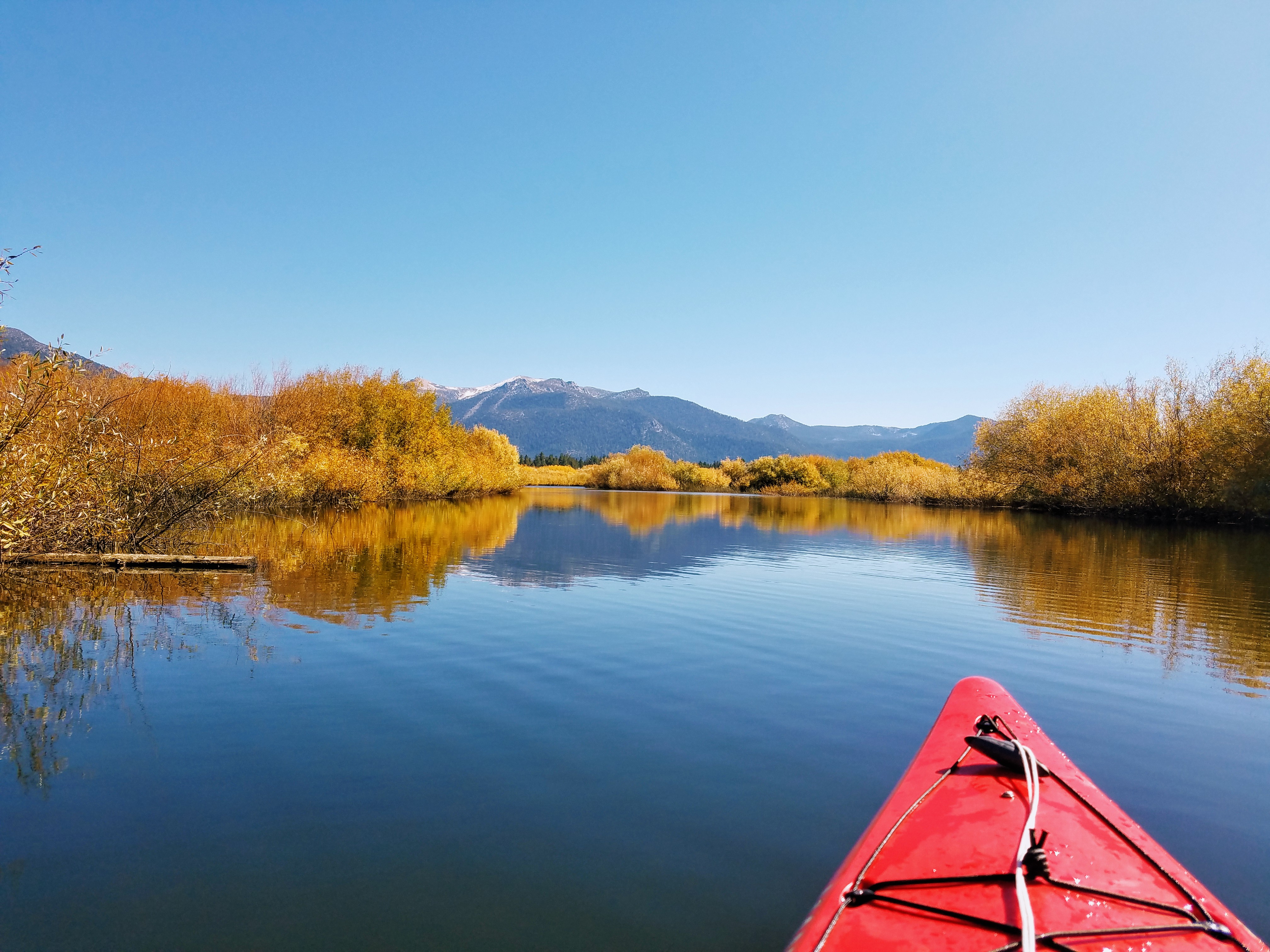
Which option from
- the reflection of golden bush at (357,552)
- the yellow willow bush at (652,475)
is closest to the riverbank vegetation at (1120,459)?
the yellow willow bush at (652,475)

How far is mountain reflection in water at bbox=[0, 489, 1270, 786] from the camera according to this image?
7.86 metres

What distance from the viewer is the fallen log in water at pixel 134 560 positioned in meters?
13.2

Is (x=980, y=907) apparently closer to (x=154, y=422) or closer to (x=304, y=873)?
(x=304, y=873)

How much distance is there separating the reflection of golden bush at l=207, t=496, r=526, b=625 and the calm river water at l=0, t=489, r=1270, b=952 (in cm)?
18

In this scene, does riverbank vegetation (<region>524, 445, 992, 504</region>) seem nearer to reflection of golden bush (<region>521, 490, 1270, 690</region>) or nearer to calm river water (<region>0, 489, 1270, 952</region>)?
reflection of golden bush (<region>521, 490, 1270, 690</region>)

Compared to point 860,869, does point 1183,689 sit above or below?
below

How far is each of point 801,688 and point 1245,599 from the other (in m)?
12.8

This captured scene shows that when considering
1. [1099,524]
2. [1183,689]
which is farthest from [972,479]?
[1183,689]

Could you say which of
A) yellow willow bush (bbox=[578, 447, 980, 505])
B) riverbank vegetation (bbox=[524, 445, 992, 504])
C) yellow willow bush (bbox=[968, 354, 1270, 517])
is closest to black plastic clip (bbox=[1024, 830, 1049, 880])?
yellow willow bush (bbox=[968, 354, 1270, 517])

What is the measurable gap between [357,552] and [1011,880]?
17.4 metres

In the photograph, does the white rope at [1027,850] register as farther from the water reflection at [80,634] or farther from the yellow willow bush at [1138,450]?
the yellow willow bush at [1138,450]

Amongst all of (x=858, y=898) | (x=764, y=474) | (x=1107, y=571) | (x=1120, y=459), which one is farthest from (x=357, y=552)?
(x=764, y=474)

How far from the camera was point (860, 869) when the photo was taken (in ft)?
9.54

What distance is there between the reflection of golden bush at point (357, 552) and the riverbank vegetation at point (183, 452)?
5.56ft
